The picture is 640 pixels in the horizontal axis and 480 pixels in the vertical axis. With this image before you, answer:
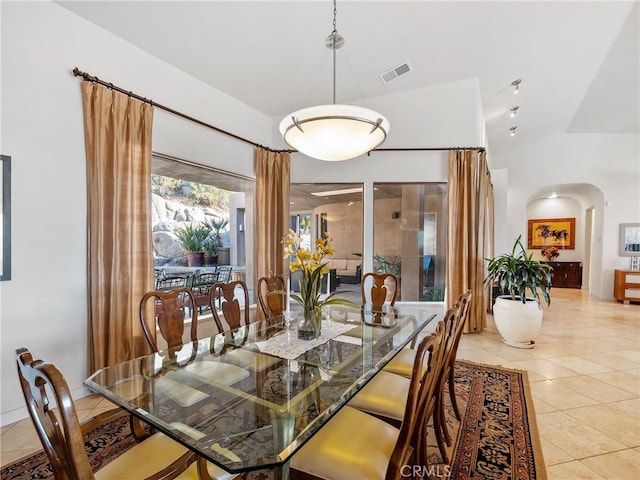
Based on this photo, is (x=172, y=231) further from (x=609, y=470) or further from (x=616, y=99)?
(x=616, y=99)

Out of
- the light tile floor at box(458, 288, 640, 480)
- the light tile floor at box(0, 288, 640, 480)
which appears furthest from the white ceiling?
the light tile floor at box(458, 288, 640, 480)

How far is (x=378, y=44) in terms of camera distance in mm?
3199

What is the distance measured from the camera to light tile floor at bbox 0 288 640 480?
193cm

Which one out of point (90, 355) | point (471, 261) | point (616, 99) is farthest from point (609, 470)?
point (616, 99)

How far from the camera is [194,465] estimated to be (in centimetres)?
125

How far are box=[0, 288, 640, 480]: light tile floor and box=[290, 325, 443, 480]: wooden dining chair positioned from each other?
1205 mm

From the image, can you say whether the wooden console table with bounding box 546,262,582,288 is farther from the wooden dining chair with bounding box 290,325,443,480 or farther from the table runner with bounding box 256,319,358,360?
the wooden dining chair with bounding box 290,325,443,480

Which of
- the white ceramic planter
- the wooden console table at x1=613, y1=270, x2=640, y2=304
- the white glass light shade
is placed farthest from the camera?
the wooden console table at x1=613, y1=270, x2=640, y2=304

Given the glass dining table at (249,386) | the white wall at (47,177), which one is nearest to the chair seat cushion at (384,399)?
the glass dining table at (249,386)

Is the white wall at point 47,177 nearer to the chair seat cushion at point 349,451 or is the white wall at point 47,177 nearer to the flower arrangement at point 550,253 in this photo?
the chair seat cushion at point 349,451

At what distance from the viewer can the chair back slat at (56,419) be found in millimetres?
804

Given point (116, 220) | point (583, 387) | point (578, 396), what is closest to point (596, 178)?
point (583, 387)

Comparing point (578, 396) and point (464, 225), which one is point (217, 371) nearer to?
point (578, 396)

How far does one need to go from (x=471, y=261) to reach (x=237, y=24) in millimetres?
3850
